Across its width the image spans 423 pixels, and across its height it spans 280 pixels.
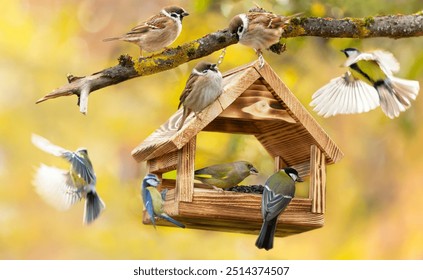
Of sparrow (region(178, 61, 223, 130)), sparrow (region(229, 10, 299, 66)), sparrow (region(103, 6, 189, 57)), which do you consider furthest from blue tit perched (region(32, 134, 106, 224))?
sparrow (region(229, 10, 299, 66))

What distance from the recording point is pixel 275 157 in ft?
15.6

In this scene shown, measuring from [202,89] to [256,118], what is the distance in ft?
1.14

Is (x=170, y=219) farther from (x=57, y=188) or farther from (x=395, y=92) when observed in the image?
(x=395, y=92)

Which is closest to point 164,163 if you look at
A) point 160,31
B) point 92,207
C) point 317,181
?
point 92,207

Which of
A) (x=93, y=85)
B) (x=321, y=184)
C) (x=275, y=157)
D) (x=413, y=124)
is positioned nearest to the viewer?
(x=93, y=85)

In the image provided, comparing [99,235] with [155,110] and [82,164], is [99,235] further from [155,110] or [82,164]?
[82,164]

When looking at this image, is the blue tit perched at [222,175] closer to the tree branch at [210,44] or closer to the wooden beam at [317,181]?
the wooden beam at [317,181]

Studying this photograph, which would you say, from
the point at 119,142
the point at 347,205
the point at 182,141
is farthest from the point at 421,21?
the point at 119,142

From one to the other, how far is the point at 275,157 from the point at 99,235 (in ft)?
6.99

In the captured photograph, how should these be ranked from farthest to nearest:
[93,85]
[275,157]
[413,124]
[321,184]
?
[413,124] < [275,157] < [321,184] < [93,85]

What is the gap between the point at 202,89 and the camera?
4.01m

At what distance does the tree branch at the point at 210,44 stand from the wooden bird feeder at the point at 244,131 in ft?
0.71

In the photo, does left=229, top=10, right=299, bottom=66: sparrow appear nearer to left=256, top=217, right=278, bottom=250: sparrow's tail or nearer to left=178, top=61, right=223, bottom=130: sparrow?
left=178, top=61, right=223, bottom=130: sparrow

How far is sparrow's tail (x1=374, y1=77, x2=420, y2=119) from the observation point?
4.58 meters
